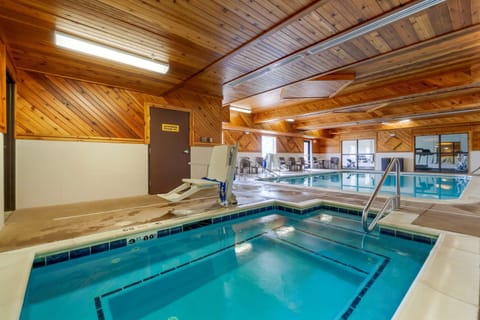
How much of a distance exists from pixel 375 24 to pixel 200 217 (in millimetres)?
3150

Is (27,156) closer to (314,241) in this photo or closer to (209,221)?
(209,221)

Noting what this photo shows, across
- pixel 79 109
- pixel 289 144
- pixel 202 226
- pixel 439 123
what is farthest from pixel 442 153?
pixel 79 109

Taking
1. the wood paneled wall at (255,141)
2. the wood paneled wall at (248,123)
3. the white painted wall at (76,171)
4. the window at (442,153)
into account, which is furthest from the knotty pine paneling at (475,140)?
the white painted wall at (76,171)

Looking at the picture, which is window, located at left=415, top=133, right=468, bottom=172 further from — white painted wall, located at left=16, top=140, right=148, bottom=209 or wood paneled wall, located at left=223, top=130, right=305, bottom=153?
white painted wall, located at left=16, top=140, right=148, bottom=209

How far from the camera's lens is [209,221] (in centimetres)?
305

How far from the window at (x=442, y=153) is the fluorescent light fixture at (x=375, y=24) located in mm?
11503

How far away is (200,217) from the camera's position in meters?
2.98

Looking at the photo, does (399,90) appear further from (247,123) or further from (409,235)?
(247,123)

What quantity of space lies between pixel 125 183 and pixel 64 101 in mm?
1822

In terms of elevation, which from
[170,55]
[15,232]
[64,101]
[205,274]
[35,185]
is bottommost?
[205,274]

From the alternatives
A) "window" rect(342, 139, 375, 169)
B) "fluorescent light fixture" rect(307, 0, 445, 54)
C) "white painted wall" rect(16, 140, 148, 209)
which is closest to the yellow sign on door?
"white painted wall" rect(16, 140, 148, 209)

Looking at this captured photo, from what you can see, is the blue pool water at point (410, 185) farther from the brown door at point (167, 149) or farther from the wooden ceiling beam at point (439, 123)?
the brown door at point (167, 149)

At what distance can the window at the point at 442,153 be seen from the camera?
33.7ft

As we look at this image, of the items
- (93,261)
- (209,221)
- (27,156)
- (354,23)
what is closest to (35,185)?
(27,156)
